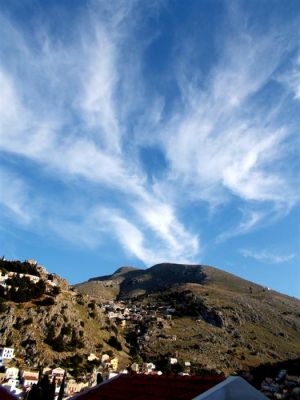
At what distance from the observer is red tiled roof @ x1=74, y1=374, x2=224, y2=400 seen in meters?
9.26

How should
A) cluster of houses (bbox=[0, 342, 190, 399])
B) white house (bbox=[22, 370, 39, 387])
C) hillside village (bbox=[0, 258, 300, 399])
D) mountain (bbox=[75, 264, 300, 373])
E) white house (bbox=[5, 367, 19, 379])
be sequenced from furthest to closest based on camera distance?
mountain (bbox=[75, 264, 300, 373]) < hillside village (bbox=[0, 258, 300, 399]) < white house (bbox=[5, 367, 19, 379]) < white house (bbox=[22, 370, 39, 387]) < cluster of houses (bbox=[0, 342, 190, 399])

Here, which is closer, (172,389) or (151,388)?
(172,389)

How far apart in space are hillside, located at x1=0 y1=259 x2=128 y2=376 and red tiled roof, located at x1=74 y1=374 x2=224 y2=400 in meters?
84.2

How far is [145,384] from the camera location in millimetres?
11328

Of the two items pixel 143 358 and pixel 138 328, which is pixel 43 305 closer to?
pixel 143 358

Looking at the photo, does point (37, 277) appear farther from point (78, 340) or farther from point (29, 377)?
point (29, 377)

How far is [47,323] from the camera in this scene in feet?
347

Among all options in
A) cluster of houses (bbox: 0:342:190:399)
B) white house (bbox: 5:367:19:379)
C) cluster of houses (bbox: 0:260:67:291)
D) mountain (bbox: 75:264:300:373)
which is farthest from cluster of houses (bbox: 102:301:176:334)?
white house (bbox: 5:367:19:379)

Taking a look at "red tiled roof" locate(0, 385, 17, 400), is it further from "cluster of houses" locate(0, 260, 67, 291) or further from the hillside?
"cluster of houses" locate(0, 260, 67, 291)

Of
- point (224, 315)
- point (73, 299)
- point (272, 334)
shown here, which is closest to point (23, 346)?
point (73, 299)

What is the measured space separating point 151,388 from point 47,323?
102m

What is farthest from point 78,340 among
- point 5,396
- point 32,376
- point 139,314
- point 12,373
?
Answer: point 5,396

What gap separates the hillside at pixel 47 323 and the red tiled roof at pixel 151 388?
8422cm

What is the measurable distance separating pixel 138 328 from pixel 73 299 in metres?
29.8
